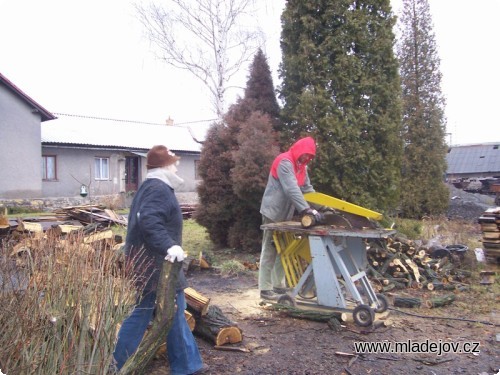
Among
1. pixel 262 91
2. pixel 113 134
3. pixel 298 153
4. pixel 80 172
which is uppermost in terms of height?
pixel 113 134

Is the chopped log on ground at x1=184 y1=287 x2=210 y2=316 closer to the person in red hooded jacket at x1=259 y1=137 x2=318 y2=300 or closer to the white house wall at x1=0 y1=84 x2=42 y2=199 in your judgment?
the person in red hooded jacket at x1=259 y1=137 x2=318 y2=300

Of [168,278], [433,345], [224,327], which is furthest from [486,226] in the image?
[168,278]

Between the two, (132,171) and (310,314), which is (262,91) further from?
(132,171)

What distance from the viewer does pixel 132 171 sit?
85.4ft

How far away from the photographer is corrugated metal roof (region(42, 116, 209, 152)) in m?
22.9

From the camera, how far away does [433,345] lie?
4.29m

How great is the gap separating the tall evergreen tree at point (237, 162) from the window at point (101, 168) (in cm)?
1616

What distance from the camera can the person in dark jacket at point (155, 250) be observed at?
3295mm

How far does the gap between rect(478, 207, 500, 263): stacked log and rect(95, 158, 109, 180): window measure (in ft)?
64.4

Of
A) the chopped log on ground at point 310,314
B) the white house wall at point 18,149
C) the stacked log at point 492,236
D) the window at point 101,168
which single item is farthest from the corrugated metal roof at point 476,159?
the chopped log on ground at point 310,314

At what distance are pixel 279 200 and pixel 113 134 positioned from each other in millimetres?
21786

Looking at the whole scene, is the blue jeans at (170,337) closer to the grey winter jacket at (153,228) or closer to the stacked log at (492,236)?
the grey winter jacket at (153,228)

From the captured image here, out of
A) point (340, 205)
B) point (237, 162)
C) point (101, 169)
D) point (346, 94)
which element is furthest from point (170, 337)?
point (101, 169)

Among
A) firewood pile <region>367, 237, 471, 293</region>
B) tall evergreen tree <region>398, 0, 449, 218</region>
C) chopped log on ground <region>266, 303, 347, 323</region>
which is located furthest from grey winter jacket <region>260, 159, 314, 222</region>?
tall evergreen tree <region>398, 0, 449, 218</region>
